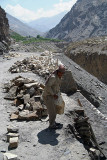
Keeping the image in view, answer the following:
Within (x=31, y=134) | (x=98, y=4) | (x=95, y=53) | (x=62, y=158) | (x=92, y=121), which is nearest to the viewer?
(x=62, y=158)

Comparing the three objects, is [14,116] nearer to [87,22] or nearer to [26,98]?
[26,98]

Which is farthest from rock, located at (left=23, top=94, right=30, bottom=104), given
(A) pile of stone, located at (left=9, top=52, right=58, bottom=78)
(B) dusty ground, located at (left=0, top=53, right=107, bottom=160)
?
(A) pile of stone, located at (left=9, top=52, right=58, bottom=78)

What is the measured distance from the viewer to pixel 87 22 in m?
92.2

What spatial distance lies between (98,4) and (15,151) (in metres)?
101

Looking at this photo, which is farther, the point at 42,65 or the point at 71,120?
the point at 42,65

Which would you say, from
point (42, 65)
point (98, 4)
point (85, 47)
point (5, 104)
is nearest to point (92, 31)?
point (98, 4)

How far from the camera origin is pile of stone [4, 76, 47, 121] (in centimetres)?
679

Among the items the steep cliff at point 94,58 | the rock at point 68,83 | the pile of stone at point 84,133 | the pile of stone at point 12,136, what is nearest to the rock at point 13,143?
the pile of stone at point 12,136

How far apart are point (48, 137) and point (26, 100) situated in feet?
6.65

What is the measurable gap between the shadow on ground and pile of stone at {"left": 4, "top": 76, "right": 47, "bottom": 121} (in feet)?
2.57

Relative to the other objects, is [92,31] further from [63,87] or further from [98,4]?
[63,87]

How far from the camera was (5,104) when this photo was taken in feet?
26.0

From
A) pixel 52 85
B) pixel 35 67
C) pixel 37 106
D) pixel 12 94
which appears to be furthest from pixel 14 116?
pixel 35 67

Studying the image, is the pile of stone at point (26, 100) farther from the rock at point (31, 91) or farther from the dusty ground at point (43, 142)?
the dusty ground at point (43, 142)
